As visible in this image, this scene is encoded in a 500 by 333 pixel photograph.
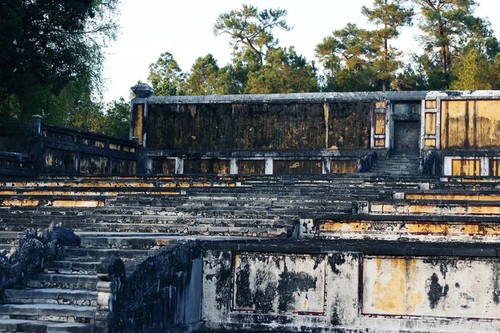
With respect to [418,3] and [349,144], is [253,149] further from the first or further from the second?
[418,3]

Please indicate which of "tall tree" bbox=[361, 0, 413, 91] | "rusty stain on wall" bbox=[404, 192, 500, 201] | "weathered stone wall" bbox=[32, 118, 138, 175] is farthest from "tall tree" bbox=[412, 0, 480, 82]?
"rusty stain on wall" bbox=[404, 192, 500, 201]

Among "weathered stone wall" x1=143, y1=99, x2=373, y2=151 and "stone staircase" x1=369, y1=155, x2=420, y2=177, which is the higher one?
"weathered stone wall" x1=143, y1=99, x2=373, y2=151

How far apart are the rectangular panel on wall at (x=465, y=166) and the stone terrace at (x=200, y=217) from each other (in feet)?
29.9

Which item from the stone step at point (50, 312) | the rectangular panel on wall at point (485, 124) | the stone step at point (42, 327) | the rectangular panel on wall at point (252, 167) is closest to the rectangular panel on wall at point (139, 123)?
the rectangular panel on wall at point (252, 167)

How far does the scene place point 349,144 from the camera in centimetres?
2788

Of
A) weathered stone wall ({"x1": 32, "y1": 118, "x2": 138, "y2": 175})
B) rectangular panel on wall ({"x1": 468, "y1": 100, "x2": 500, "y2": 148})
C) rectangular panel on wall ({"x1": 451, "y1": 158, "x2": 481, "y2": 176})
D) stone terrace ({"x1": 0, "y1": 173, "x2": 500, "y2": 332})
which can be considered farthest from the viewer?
rectangular panel on wall ({"x1": 468, "y1": 100, "x2": 500, "y2": 148})

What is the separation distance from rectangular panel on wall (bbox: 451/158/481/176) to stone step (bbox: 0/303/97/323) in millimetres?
20435

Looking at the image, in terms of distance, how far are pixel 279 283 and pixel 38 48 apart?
1846cm

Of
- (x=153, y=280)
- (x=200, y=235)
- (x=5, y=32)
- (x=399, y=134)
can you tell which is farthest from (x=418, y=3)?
(x=153, y=280)

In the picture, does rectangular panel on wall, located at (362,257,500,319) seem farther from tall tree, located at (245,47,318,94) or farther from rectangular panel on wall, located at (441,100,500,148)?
tall tree, located at (245,47,318,94)

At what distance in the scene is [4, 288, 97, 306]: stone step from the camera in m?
7.66

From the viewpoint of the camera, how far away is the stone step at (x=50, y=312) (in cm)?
730

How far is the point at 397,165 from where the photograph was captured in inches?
963

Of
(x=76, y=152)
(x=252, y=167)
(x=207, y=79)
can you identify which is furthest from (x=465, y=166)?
(x=207, y=79)
